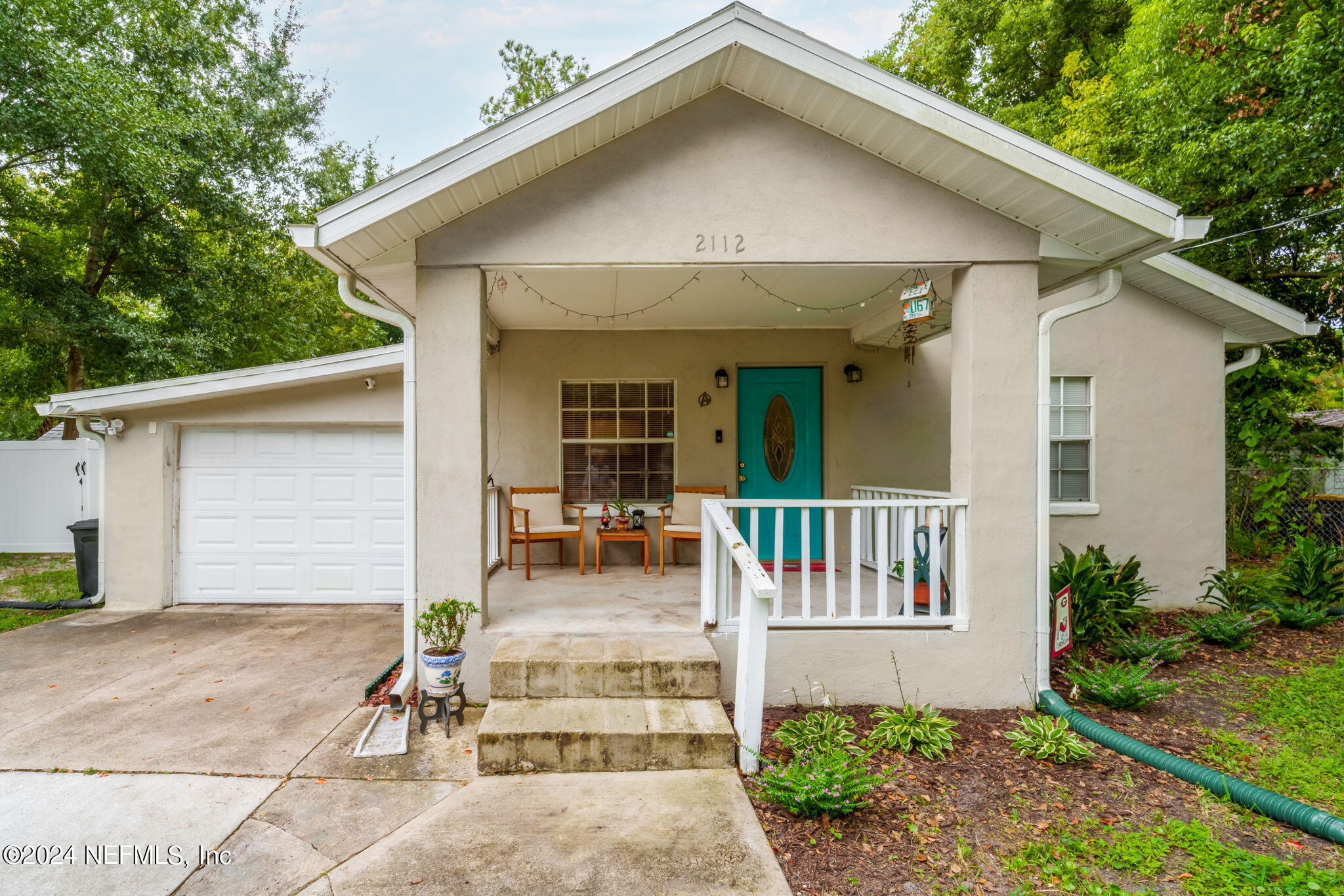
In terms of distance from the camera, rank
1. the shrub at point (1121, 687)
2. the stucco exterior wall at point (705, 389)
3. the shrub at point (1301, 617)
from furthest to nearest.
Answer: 1. the stucco exterior wall at point (705, 389)
2. the shrub at point (1301, 617)
3. the shrub at point (1121, 687)

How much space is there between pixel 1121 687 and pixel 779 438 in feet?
11.7

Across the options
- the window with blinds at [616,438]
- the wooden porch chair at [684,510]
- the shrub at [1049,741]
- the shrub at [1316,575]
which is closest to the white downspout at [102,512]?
the window with blinds at [616,438]

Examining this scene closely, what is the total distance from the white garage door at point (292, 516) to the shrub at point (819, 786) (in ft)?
15.9

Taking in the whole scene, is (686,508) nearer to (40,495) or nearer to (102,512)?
(102,512)

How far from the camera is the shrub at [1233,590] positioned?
5.74 meters

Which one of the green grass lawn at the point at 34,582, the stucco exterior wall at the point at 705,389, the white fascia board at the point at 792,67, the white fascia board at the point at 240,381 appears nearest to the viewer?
the white fascia board at the point at 792,67

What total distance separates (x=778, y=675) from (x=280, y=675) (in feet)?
11.0

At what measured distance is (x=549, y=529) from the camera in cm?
612

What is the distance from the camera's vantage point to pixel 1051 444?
633 centimetres

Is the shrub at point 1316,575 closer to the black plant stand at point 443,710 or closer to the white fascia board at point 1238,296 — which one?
the white fascia board at point 1238,296

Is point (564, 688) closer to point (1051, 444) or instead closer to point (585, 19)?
point (1051, 444)

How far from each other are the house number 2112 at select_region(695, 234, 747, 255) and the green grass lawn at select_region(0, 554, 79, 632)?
6790 mm

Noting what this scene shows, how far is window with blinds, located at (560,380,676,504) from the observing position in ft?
21.8

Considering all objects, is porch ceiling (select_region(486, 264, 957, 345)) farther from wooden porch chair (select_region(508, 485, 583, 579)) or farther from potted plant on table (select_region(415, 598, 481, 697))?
potted plant on table (select_region(415, 598, 481, 697))
